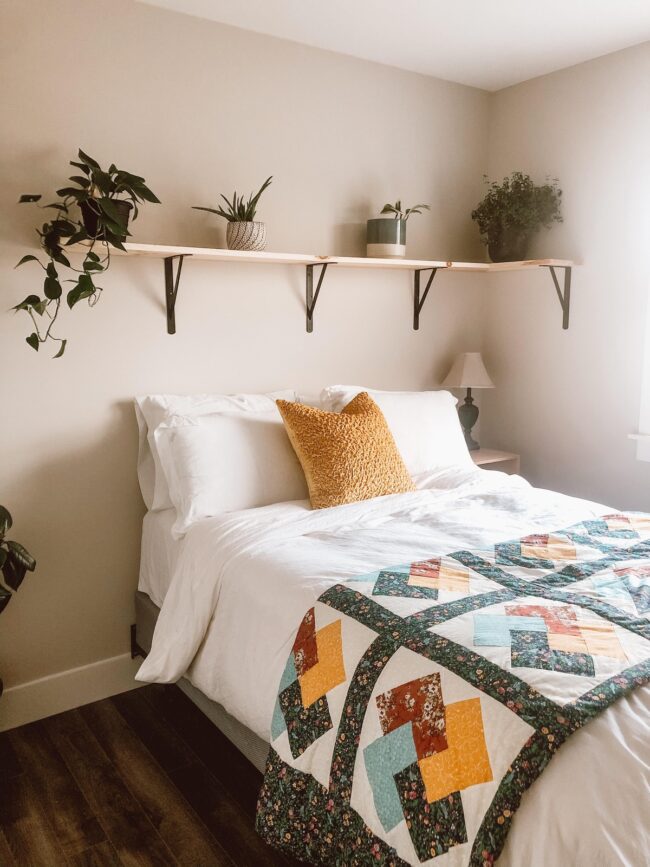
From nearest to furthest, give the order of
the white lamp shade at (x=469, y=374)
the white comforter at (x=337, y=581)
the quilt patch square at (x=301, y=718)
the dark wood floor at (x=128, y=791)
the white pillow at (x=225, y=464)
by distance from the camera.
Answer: the white comforter at (x=337, y=581)
the quilt patch square at (x=301, y=718)
the dark wood floor at (x=128, y=791)
the white pillow at (x=225, y=464)
the white lamp shade at (x=469, y=374)

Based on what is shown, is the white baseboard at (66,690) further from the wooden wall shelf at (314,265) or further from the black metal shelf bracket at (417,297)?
the black metal shelf bracket at (417,297)

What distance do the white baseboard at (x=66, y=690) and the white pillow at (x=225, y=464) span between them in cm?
73

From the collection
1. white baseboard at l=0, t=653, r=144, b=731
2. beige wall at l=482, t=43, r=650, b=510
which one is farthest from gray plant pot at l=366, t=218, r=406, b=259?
white baseboard at l=0, t=653, r=144, b=731

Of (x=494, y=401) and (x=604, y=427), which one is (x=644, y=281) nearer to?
(x=604, y=427)

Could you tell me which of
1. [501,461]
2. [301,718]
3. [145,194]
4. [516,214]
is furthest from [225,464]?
[516,214]

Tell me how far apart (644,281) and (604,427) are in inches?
25.0

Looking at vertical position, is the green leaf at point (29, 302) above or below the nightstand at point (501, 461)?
above

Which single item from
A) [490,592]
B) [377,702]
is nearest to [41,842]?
[377,702]

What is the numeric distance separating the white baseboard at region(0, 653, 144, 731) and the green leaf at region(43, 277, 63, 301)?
133cm

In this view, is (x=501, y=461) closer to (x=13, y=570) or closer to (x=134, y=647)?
(x=134, y=647)

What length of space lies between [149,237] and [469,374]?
1548 mm

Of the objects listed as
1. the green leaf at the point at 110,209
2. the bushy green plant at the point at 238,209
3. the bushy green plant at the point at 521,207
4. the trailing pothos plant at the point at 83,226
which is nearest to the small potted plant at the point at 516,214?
the bushy green plant at the point at 521,207

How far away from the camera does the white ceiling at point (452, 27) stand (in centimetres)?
250

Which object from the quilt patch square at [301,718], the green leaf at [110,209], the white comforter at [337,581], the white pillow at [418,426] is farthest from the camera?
the white pillow at [418,426]
